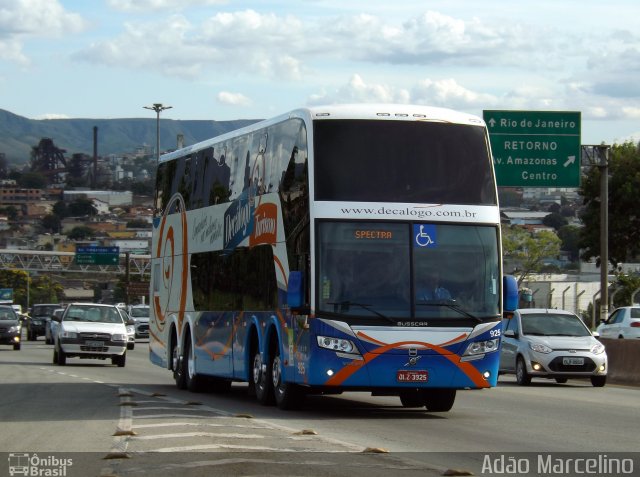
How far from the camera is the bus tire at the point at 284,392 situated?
19.7 m

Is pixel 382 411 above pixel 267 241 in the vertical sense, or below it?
below

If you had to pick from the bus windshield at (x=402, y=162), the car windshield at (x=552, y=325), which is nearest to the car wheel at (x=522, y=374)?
the car windshield at (x=552, y=325)

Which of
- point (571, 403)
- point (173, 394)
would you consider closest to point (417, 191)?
point (571, 403)

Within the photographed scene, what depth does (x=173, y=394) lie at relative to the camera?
79.5 feet

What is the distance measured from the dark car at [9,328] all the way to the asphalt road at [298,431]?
963 inches

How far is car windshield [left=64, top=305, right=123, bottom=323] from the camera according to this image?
38.6 m

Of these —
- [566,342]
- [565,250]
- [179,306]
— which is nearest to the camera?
[179,306]

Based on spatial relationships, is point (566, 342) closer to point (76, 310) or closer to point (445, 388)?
Result: point (445, 388)

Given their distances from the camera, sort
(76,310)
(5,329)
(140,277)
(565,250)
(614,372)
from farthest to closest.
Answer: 1. (565,250)
2. (140,277)
3. (5,329)
4. (76,310)
5. (614,372)

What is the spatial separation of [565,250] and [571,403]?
164 metres

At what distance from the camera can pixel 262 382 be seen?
2089 cm

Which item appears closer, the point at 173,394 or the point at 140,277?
the point at 173,394

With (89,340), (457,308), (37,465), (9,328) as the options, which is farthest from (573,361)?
(9,328)

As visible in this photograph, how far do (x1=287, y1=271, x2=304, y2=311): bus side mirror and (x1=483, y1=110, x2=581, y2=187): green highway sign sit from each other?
71.3 feet
